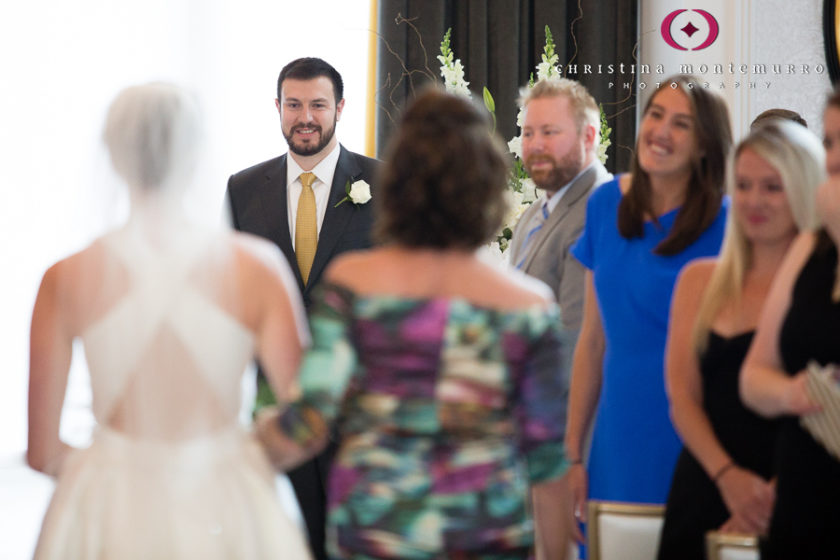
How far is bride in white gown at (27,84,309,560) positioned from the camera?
1926 millimetres

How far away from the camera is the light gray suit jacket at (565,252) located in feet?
10.2

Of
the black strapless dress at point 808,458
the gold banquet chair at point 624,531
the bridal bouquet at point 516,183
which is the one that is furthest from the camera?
the bridal bouquet at point 516,183

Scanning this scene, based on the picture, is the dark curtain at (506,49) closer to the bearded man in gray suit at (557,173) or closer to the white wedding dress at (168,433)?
the bearded man in gray suit at (557,173)

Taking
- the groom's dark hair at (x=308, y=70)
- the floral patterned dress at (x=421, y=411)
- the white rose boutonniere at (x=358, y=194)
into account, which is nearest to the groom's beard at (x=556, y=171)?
the white rose boutonniere at (x=358, y=194)

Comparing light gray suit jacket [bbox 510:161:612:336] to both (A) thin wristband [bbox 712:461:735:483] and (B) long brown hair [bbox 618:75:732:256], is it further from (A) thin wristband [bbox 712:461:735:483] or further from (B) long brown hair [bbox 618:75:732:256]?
(A) thin wristband [bbox 712:461:735:483]

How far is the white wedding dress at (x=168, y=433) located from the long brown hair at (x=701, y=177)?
3.80 ft

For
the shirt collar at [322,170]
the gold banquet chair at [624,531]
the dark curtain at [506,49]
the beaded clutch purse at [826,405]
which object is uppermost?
the dark curtain at [506,49]

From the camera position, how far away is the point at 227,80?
5684 mm

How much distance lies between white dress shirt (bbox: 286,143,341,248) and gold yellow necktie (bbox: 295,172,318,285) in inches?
0.8

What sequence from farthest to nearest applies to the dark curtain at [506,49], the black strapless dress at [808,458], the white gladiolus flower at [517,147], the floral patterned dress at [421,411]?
1. the dark curtain at [506,49]
2. the white gladiolus flower at [517,147]
3. the black strapless dress at [808,458]
4. the floral patterned dress at [421,411]

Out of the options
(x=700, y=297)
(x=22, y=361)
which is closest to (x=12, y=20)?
(x=22, y=361)

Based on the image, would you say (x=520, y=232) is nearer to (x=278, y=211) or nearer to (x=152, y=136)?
(x=278, y=211)

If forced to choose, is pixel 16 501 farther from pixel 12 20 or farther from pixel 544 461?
pixel 544 461

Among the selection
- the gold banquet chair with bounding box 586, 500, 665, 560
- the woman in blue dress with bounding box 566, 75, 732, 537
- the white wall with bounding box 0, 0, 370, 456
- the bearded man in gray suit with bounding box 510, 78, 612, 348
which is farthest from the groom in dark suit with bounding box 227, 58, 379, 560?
the white wall with bounding box 0, 0, 370, 456
